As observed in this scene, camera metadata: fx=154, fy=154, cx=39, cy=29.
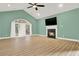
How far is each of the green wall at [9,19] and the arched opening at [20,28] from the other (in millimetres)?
82

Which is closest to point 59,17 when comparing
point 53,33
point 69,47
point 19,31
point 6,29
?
point 53,33

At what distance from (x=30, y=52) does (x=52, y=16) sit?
93 cm

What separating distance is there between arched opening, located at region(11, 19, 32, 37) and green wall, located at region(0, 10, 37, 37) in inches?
3.2

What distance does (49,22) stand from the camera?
3443 mm

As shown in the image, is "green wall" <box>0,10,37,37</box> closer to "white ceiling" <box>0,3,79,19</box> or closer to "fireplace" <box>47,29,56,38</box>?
"white ceiling" <box>0,3,79,19</box>

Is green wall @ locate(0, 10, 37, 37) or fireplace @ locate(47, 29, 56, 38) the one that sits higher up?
green wall @ locate(0, 10, 37, 37)

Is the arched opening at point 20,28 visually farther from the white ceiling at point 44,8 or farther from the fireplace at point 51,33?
the fireplace at point 51,33

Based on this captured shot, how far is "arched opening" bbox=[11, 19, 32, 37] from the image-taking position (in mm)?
3404

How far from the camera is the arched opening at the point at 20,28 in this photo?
340cm

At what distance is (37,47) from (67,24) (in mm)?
854

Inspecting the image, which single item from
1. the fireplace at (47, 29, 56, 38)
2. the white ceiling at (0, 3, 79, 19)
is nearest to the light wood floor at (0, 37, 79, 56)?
the fireplace at (47, 29, 56, 38)

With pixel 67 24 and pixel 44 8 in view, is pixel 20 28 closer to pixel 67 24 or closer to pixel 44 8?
pixel 44 8

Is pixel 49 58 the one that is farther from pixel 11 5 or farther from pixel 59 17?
pixel 11 5

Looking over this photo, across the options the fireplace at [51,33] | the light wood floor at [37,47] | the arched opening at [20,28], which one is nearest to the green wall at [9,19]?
the arched opening at [20,28]
